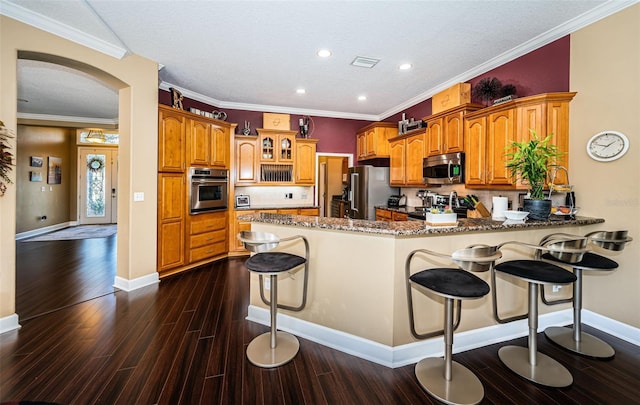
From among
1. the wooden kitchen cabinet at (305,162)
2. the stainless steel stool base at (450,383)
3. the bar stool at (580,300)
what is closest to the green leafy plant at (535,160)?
the bar stool at (580,300)

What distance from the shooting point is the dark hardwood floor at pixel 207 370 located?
181cm

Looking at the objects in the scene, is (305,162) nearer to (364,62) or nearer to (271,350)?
(364,62)

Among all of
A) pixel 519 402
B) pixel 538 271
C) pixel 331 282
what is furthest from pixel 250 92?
pixel 519 402

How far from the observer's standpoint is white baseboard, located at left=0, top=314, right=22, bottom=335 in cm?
251

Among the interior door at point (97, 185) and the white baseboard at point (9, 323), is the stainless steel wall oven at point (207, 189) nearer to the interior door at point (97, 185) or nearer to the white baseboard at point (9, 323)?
the white baseboard at point (9, 323)

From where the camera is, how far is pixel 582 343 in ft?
7.87

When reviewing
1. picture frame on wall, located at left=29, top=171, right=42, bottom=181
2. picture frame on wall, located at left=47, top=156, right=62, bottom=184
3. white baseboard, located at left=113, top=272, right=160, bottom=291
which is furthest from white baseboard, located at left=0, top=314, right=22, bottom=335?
picture frame on wall, located at left=47, top=156, right=62, bottom=184

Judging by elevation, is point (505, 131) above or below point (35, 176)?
above

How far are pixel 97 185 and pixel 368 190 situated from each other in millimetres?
8185

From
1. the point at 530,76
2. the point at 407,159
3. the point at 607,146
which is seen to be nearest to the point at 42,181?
the point at 407,159

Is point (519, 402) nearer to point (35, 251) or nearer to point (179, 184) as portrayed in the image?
point (179, 184)

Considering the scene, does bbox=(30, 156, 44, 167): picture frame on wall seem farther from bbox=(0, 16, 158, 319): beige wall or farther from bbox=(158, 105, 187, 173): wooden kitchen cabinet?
bbox=(158, 105, 187, 173): wooden kitchen cabinet

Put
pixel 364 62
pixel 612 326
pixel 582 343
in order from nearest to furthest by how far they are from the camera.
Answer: pixel 582 343
pixel 612 326
pixel 364 62

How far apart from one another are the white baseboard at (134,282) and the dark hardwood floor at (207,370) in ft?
2.28
